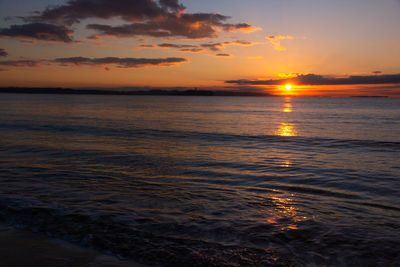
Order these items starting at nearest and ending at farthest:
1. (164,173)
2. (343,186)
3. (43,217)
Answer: (43,217) → (343,186) → (164,173)

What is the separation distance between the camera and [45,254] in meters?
5.33

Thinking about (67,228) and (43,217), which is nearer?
(67,228)

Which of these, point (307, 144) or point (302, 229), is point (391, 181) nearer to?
point (302, 229)

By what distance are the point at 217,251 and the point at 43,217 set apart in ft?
14.5

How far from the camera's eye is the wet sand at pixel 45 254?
5047 mm

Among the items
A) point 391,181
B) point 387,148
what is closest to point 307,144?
point 387,148

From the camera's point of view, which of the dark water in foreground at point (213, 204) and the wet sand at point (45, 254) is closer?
the wet sand at point (45, 254)

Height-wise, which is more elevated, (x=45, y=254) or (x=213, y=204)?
(x=45, y=254)

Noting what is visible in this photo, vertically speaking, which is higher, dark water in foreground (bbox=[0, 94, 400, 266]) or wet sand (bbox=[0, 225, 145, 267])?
wet sand (bbox=[0, 225, 145, 267])

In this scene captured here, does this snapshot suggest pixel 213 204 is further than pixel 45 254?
Yes

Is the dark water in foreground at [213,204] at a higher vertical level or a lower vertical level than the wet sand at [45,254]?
lower

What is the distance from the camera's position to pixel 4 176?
11.0 meters

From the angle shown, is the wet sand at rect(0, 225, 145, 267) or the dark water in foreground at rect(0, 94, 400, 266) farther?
the dark water in foreground at rect(0, 94, 400, 266)

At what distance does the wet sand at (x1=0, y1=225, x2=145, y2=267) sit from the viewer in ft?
16.6
